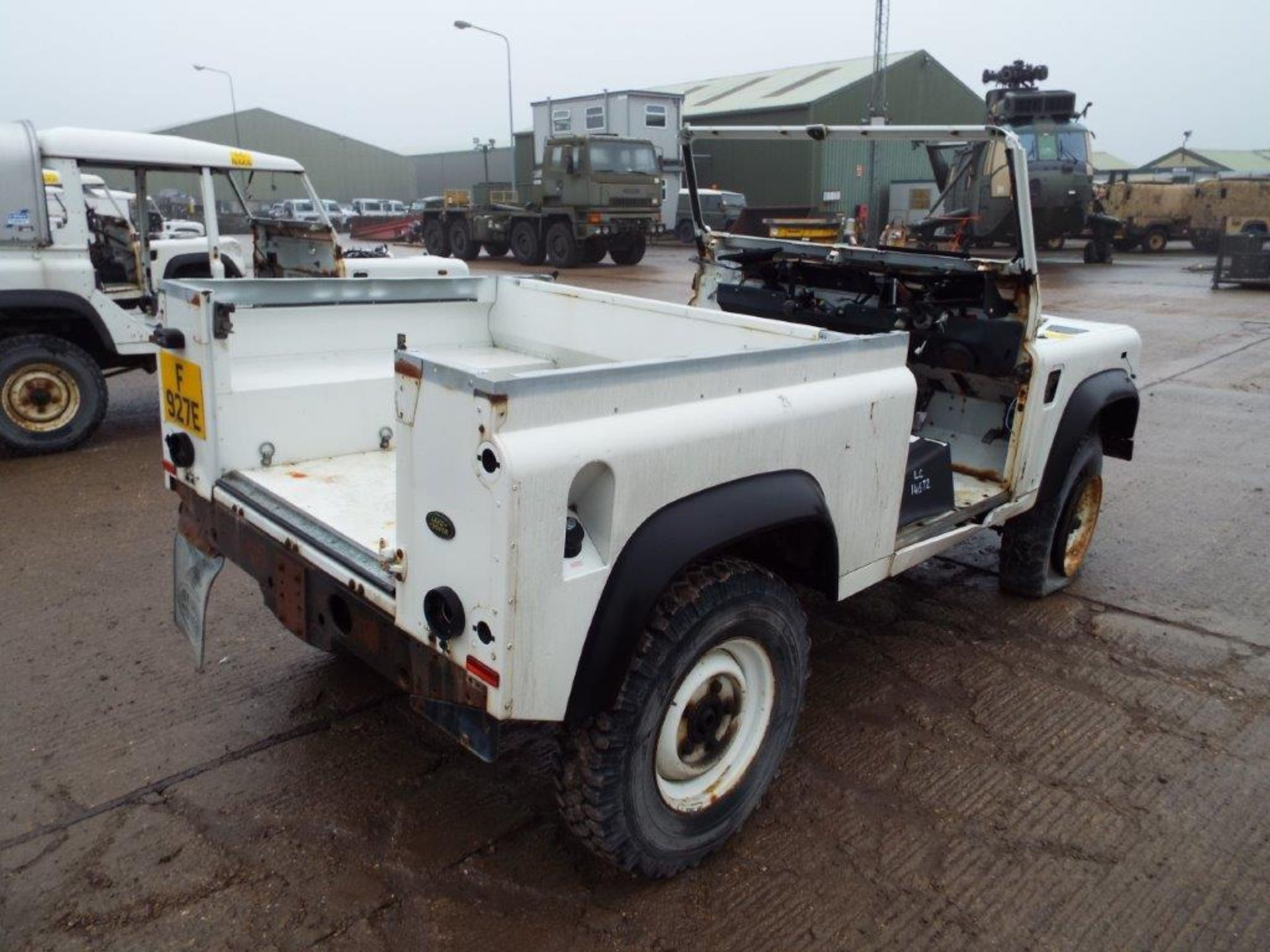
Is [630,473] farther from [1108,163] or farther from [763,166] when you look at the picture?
[1108,163]

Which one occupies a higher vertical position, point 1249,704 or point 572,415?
point 572,415

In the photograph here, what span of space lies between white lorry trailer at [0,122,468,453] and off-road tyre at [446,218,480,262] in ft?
56.4

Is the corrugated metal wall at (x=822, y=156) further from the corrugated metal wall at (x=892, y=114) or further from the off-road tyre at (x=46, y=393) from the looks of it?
the off-road tyre at (x=46, y=393)

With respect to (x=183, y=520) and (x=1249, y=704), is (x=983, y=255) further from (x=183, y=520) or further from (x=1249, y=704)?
(x=183, y=520)

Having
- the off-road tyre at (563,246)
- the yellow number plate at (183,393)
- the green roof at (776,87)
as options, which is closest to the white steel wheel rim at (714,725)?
the yellow number plate at (183,393)

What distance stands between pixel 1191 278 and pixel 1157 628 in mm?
18770

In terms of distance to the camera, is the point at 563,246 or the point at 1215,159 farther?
the point at 1215,159

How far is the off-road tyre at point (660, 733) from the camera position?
2.36m

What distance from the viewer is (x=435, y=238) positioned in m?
26.6

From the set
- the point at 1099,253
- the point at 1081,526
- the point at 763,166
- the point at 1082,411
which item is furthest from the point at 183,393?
the point at 763,166

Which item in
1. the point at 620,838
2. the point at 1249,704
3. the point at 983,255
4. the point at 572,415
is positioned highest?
the point at 983,255

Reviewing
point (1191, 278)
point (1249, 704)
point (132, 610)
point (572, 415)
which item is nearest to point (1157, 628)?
point (1249, 704)

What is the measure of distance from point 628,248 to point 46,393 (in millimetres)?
17232

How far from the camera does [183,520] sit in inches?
130
